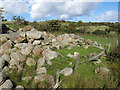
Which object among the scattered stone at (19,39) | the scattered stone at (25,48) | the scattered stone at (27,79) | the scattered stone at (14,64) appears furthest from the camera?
the scattered stone at (19,39)

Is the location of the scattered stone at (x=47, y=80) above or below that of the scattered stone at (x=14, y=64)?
below

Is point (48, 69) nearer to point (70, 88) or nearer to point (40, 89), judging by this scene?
point (40, 89)

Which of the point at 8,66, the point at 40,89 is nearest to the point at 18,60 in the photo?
the point at 8,66

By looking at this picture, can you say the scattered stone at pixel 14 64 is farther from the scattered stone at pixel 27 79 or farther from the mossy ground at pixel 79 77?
the scattered stone at pixel 27 79

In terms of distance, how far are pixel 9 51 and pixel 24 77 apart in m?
3.70

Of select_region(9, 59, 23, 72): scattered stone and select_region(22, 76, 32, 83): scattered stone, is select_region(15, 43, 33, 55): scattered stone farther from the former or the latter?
select_region(22, 76, 32, 83): scattered stone

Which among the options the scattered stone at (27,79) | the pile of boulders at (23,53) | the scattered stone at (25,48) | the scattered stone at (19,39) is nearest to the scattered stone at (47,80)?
the pile of boulders at (23,53)

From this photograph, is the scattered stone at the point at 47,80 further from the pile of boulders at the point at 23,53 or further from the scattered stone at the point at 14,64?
the scattered stone at the point at 14,64

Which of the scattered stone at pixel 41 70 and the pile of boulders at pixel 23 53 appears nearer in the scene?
the pile of boulders at pixel 23 53

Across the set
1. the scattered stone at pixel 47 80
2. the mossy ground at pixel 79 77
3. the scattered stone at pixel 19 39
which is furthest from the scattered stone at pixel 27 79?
the scattered stone at pixel 19 39

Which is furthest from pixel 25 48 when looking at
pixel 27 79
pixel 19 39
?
pixel 27 79

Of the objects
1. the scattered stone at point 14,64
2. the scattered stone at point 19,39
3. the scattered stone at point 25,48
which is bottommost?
the scattered stone at point 14,64

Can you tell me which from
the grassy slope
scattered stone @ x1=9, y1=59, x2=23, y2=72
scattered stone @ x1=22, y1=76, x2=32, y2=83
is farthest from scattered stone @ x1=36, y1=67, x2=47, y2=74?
scattered stone @ x1=9, y1=59, x2=23, y2=72

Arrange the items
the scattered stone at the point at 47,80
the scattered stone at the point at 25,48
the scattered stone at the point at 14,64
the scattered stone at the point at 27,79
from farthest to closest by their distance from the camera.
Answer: the scattered stone at the point at 25,48 → the scattered stone at the point at 14,64 → the scattered stone at the point at 27,79 → the scattered stone at the point at 47,80
